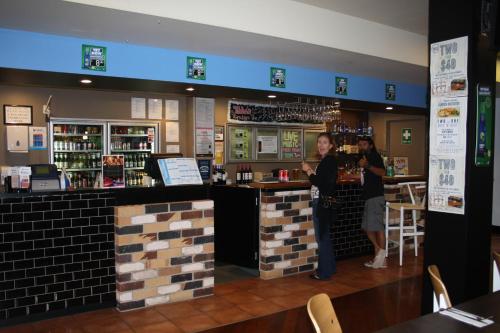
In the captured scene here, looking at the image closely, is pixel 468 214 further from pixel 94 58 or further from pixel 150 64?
pixel 94 58

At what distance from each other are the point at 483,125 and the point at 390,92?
13.7 ft

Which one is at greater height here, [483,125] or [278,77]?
[278,77]

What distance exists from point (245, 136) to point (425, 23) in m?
4.37

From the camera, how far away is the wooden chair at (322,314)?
6.34 ft

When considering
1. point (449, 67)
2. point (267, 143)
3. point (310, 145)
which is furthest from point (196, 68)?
point (310, 145)

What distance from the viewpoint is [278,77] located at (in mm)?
5938

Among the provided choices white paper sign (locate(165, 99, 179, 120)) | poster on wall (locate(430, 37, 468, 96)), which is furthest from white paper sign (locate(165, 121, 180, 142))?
poster on wall (locate(430, 37, 468, 96))

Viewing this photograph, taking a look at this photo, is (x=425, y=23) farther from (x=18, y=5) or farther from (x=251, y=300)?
(x=18, y=5)

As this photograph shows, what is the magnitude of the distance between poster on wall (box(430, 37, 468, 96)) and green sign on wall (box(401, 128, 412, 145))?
23.4 ft

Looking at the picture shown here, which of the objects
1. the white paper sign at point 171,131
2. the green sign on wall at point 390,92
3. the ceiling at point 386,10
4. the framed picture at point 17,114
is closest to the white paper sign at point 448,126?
the ceiling at point 386,10

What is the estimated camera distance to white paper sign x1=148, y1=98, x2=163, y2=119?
7914 millimetres

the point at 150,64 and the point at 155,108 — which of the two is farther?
the point at 155,108

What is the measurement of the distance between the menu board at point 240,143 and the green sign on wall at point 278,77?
279 centimetres

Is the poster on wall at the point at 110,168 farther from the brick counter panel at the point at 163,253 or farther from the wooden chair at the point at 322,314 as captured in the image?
the wooden chair at the point at 322,314
